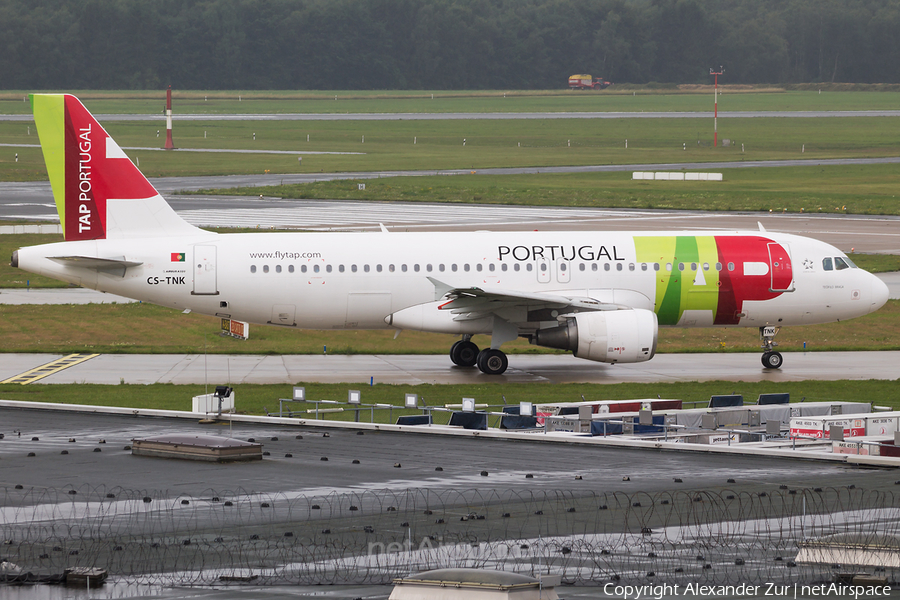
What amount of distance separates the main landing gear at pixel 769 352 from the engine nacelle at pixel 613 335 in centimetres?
603

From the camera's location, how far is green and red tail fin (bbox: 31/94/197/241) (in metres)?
48.3

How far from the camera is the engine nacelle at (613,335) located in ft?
154

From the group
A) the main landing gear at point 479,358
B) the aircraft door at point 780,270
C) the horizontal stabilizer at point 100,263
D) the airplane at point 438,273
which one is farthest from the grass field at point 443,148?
the main landing gear at point 479,358

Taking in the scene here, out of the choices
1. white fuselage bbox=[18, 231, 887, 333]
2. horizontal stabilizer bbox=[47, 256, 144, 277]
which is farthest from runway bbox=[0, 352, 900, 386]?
horizontal stabilizer bbox=[47, 256, 144, 277]

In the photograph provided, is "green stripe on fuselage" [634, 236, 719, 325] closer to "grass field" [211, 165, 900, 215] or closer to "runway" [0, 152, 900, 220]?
"grass field" [211, 165, 900, 215]

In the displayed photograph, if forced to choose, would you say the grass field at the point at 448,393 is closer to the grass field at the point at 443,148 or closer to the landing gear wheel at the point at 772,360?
the landing gear wheel at the point at 772,360

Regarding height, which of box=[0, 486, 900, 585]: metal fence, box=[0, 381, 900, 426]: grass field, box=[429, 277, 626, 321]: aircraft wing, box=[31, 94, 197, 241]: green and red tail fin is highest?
box=[31, 94, 197, 241]: green and red tail fin

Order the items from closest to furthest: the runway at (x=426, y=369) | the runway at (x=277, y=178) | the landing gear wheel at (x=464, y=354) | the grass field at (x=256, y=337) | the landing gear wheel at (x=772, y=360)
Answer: the runway at (x=426, y=369)
the landing gear wheel at (x=772, y=360)
the landing gear wheel at (x=464, y=354)
the grass field at (x=256, y=337)
the runway at (x=277, y=178)

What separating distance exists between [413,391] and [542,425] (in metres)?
9.13

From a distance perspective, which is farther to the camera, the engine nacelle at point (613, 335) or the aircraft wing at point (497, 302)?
the aircraft wing at point (497, 302)

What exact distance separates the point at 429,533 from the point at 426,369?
28677mm

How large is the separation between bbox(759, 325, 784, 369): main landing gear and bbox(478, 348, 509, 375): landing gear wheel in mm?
10391

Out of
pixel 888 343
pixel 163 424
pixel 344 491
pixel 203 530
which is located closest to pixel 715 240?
pixel 888 343

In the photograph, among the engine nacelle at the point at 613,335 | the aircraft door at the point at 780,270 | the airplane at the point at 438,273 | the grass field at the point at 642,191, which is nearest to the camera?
the engine nacelle at the point at 613,335
